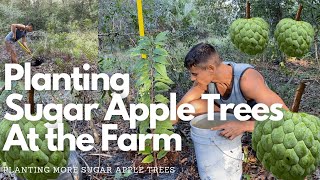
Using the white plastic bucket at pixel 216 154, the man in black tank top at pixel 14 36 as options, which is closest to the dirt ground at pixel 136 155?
the man in black tank top at pixel 14 36

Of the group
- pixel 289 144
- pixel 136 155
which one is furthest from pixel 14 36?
pixel 289 144

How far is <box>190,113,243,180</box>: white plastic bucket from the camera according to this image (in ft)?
7.02

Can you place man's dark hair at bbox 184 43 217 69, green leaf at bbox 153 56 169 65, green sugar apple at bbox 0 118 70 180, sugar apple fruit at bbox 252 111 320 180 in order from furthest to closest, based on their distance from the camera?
man's dark hair at bbox 184 43 217 69, green leaf at bbox 153 56 169 65, green sugar apple at bbox 0 118 70 180, sugar apple fruit at bbox 252 111 320 180

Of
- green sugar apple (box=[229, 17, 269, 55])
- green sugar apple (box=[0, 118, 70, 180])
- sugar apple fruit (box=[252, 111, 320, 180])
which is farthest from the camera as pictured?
green sugar apple (box=[229, 17, 269, 55])

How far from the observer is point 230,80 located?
2.24 meters

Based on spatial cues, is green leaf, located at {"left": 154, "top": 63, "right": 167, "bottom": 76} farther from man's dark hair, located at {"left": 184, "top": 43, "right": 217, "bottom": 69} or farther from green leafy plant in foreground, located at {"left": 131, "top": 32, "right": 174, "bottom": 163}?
man's dark hair, located at {"left": 184, "top": 43, "right": 217, "bottom": 69}

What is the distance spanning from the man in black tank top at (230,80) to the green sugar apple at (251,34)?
115 mm

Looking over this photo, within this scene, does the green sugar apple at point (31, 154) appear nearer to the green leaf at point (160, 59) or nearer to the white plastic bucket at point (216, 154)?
the green leaf at point (160, 59)

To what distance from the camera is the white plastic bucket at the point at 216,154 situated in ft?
7.02

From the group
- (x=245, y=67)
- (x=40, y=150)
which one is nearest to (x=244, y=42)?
(x=245, y=67)

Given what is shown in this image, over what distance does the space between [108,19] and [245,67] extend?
209 centimetres

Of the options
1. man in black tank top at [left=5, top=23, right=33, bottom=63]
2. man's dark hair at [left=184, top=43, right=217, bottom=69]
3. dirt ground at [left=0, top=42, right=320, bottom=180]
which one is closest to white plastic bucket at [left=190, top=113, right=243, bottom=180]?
dirt ground at [left=0, top=42, right=320, bottom=180]

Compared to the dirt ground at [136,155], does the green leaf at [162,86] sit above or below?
above

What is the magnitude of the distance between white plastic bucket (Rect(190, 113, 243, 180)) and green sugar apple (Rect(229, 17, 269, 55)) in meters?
0.36
